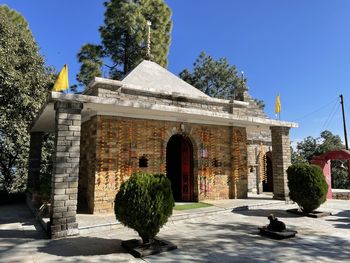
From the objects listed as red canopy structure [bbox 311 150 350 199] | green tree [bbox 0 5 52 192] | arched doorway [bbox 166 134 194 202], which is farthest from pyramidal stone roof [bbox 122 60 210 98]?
green tree [bbox 0 5 52 192]

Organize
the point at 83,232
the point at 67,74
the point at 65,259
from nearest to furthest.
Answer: the point at 65,259 → the point at 83,232 → the point at 67,74

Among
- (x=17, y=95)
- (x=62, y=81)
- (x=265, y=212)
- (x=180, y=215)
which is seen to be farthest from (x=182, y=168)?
(x=17, y=95)

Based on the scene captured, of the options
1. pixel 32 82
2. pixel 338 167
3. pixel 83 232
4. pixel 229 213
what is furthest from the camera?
pixel 338 167

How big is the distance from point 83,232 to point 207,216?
3809 mm

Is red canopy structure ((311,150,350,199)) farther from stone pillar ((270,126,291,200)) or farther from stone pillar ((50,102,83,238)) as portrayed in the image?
stone pillar ((50,102,83,238))

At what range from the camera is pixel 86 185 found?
948 centimetres

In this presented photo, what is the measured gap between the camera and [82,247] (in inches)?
227

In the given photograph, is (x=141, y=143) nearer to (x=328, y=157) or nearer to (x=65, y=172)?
(x=65, y=172)

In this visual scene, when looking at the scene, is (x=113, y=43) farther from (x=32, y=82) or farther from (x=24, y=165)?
(x=24, y=165)

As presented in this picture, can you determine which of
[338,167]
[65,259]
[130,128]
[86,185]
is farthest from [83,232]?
[338,167]

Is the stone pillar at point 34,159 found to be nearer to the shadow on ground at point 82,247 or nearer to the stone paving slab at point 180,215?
the stone paving slab at point 180,215

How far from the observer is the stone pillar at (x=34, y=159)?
1286 centimetres

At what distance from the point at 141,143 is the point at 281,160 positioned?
6.01m

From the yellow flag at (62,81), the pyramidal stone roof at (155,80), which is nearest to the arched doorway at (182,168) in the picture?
the pyramidal stone roof at (155,80)
